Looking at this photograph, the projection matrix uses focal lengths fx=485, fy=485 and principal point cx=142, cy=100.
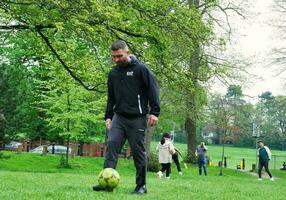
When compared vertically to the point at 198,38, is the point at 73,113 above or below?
below

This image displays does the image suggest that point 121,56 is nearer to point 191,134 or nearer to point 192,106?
point 192,106

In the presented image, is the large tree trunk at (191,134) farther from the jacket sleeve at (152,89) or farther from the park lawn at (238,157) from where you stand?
the jacket sleeve at (152,89)

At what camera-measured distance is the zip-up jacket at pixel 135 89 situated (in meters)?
7.08

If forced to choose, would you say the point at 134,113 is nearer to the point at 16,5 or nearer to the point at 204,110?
the point at 16,5

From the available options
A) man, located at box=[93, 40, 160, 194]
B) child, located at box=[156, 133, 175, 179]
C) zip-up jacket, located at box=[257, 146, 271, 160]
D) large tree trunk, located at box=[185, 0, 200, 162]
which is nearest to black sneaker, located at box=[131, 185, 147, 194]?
man, located at box=[93, 40, 160, 194]

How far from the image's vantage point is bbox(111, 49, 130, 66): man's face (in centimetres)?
690

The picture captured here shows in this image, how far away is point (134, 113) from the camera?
7121mm

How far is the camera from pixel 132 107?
7117mm

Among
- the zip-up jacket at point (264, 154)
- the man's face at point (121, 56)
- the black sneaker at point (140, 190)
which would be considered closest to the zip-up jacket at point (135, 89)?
the man's face at point (121, 56)

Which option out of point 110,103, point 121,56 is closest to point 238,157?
point 110,103

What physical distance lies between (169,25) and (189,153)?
24648mm

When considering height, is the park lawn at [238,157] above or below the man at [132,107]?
below

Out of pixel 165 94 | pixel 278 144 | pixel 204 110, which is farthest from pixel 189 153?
pixel 278 144

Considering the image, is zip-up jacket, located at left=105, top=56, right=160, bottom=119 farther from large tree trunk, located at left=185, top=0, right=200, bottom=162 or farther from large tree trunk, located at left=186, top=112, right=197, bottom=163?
large tree trunk, located at left=186, top=112, right=197, bottom=163
